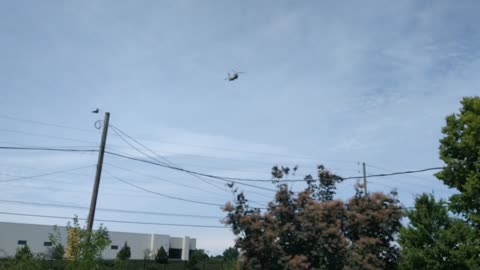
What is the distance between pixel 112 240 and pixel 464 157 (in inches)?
2212

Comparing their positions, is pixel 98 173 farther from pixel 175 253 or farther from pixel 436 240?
pixel 175 253

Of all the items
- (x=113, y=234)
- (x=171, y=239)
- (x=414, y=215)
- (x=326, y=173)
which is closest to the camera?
(x=326, y=173)

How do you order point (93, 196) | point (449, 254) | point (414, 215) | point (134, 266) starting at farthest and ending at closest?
point (134, 266)
point (414, 215)
point (449, 254)
point (93, 196)

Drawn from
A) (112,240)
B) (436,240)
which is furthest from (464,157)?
(112,240)

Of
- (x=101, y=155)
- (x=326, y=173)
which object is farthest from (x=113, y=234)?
(x=326, y=173)

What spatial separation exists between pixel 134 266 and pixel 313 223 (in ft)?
115

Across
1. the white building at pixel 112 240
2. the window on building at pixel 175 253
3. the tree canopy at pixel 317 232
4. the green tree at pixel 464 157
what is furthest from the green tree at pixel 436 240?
the window on building at pixel 175 253

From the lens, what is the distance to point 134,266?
150ft

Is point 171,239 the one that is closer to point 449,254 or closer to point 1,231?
point 1,231

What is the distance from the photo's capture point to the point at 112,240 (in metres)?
70.8

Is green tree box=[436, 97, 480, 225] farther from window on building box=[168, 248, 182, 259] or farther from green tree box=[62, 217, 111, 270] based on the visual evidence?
window on building box=[168, 248, 182, 259]

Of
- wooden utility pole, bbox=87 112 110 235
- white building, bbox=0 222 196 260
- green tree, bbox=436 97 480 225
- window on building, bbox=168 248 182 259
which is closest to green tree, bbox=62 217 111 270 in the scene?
wooden utility pole, bbox=87 112 110 235

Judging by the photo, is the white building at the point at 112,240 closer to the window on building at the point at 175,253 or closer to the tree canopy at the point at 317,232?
the window on building at the point at 175,253

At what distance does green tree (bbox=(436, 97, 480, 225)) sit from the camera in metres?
24.3
